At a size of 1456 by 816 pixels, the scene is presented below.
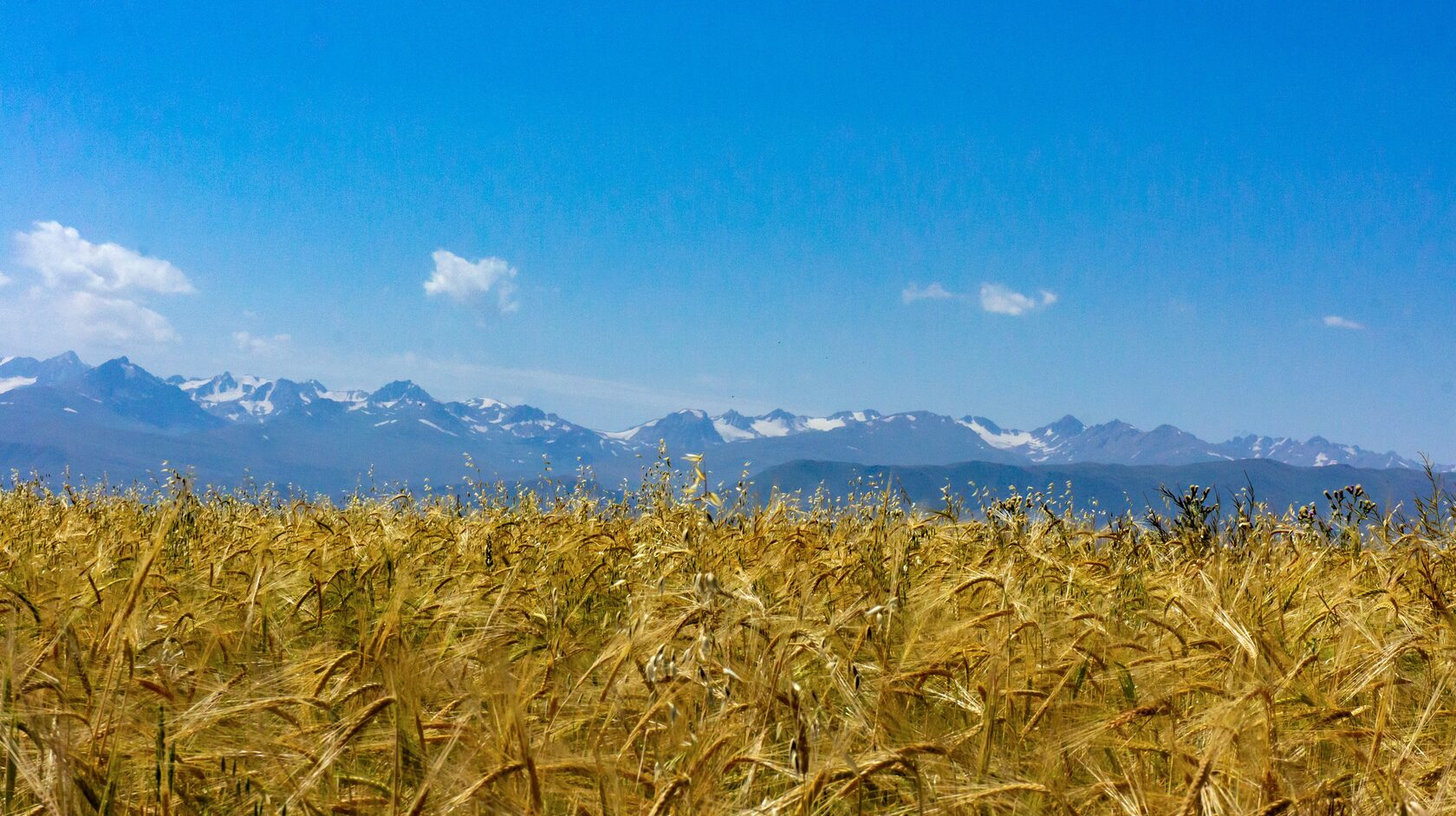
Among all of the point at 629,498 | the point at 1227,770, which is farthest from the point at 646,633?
the point at 629,498

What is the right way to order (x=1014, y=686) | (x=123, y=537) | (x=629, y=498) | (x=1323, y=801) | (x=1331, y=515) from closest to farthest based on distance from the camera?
A: (x=1323, y=801)
(x=1014, y=686)
(x=123, y=537)
(x=1331, y=515)
(x=629, y=498)

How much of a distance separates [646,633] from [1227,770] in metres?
1.63

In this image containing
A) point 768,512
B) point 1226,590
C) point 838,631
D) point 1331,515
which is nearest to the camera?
point 838,631

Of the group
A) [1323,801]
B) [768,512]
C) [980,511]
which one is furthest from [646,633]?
[980,511]

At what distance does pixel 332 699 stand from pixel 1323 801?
245 cm

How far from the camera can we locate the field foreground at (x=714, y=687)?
197cm

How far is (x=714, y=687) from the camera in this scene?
8.22 feet

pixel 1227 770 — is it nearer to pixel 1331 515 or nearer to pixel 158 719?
pixel 158 719

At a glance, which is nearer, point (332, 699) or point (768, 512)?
point (332, 699)

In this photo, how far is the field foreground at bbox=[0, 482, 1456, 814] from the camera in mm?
1967

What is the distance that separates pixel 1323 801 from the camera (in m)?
1.96

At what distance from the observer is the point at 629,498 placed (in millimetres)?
8977

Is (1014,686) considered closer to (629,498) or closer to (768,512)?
(768,512)

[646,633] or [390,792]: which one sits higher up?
[646,633]
